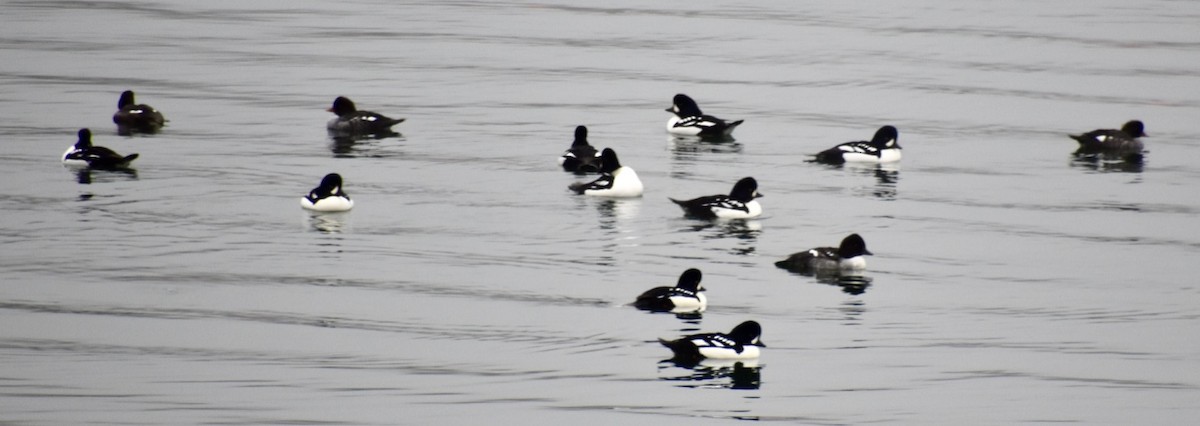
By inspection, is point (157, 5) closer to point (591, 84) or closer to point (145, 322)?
point (591, 84)

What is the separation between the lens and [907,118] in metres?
31.7

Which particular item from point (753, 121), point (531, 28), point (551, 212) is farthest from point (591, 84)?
point (551, 212)

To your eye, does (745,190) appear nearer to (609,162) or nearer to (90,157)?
(609,162)

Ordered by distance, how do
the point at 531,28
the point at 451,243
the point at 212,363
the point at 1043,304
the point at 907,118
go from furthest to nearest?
the point at 531,28 < the point at 907,118 < the point at 451,243 < the point at 1043,304 < the point at 212,363

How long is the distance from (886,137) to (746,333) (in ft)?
38.8

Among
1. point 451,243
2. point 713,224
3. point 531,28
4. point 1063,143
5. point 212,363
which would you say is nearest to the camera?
point 212,363

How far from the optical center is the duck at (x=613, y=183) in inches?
921

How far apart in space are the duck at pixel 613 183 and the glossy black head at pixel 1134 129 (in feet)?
28.2

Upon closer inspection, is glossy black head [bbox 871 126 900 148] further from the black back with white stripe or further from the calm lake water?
the black back with white stripe

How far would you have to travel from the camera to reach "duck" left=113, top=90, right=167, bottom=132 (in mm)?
28281

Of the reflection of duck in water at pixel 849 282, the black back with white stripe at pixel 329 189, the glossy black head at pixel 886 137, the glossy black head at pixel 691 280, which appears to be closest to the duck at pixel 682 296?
the glossy black head at pixel 691 280

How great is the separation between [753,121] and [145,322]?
52.3 ft

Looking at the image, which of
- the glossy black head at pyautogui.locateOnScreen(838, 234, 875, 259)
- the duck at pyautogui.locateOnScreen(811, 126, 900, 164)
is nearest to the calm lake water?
the duck at pyautogui.locateOnScreen(811, 126, 900, 164)

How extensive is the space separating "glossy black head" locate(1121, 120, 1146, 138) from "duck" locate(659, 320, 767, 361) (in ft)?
46.9
